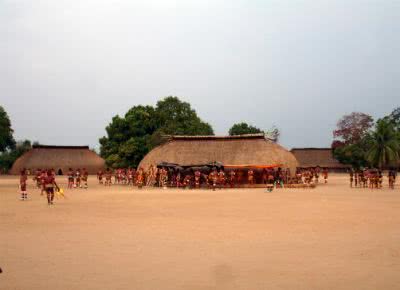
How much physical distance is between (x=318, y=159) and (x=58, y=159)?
37.1m

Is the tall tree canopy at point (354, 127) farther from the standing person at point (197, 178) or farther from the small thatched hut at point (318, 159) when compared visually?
the standing person at point (197, 178)

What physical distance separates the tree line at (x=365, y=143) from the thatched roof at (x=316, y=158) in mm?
4237

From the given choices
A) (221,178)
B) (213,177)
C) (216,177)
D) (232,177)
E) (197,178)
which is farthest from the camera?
(197,178)

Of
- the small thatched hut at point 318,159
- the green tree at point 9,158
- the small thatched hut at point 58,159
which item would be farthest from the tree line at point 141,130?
the green tree at point 9,158

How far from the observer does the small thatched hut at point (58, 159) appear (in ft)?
212

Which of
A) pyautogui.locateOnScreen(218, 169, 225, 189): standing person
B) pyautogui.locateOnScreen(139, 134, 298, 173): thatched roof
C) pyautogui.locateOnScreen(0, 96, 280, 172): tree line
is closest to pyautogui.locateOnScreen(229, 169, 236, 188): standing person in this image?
pyautogui.locateOnScreen(218, 169, 225, 189): standing person

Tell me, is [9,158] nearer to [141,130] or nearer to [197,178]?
[141,130]

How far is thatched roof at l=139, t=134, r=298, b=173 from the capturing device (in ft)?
119

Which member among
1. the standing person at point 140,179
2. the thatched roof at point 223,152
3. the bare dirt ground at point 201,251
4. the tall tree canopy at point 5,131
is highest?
the tall tree canopy at point 5,131

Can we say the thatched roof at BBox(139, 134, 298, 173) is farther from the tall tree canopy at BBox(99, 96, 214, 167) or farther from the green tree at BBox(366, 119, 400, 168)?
the green tree at BBox(366, 119, 400, 168)

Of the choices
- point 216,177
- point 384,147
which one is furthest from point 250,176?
point 384,147

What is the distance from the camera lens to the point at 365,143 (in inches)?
2547

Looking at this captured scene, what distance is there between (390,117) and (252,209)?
70186 millimetres

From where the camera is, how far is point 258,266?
7641 mm
